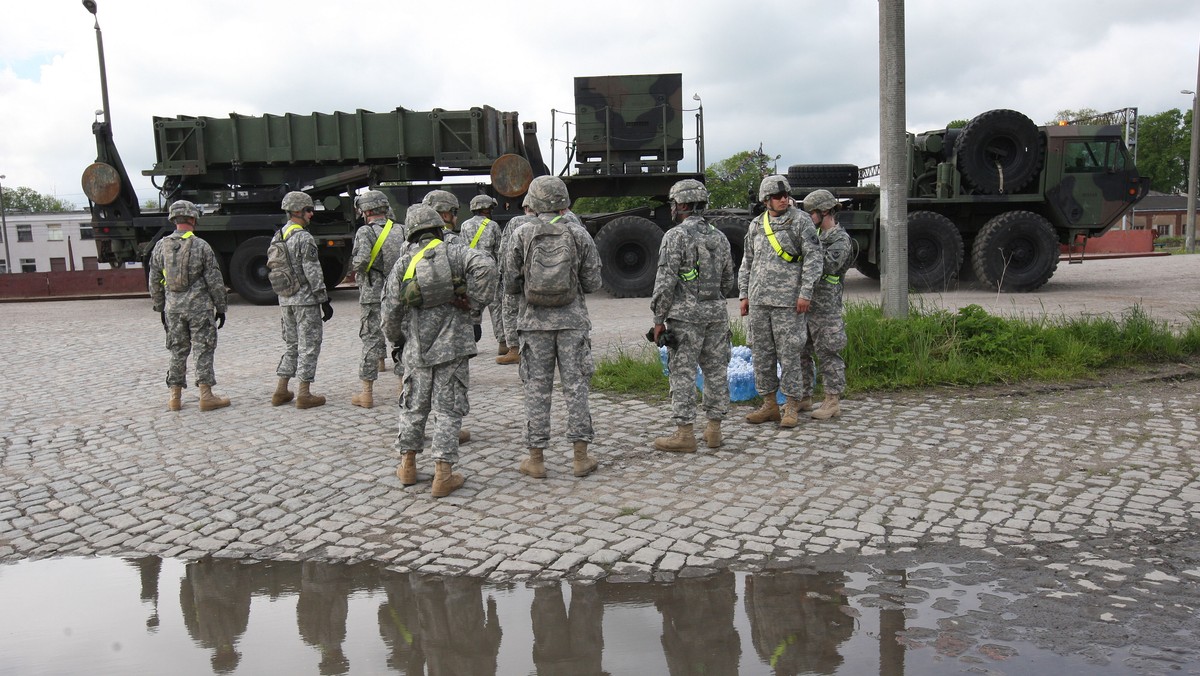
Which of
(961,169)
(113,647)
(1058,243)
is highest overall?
(961,169)

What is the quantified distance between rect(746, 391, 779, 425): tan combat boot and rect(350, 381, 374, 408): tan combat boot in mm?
3049

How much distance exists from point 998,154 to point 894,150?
794 centimetres

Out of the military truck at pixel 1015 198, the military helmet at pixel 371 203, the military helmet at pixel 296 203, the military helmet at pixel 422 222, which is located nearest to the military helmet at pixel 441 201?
the military helmet at pixel 422 222

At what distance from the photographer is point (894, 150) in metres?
8.45

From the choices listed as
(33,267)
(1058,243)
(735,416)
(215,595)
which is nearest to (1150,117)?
A: (1058,243)

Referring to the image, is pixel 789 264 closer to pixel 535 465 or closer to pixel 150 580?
pixel 535 465

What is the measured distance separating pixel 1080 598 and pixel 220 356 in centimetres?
933

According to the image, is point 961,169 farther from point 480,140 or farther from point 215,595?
point 215,595

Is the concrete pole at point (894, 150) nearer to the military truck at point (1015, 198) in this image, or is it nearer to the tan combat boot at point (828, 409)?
the tan combat boot at point (828, 409)

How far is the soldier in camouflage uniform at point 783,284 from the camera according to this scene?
20.6 feet

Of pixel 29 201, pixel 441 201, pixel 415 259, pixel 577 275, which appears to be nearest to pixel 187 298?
pixel 441 201

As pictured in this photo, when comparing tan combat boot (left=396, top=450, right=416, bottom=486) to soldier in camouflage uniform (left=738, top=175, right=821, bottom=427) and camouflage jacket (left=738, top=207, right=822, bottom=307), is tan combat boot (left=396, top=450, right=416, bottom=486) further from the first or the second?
camouflage jacket (left=738, top=207, right=822, bottom=307)

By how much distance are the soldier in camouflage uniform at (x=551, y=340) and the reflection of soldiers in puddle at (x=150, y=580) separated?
6.73 feet

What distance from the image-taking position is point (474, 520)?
15.6 ft
